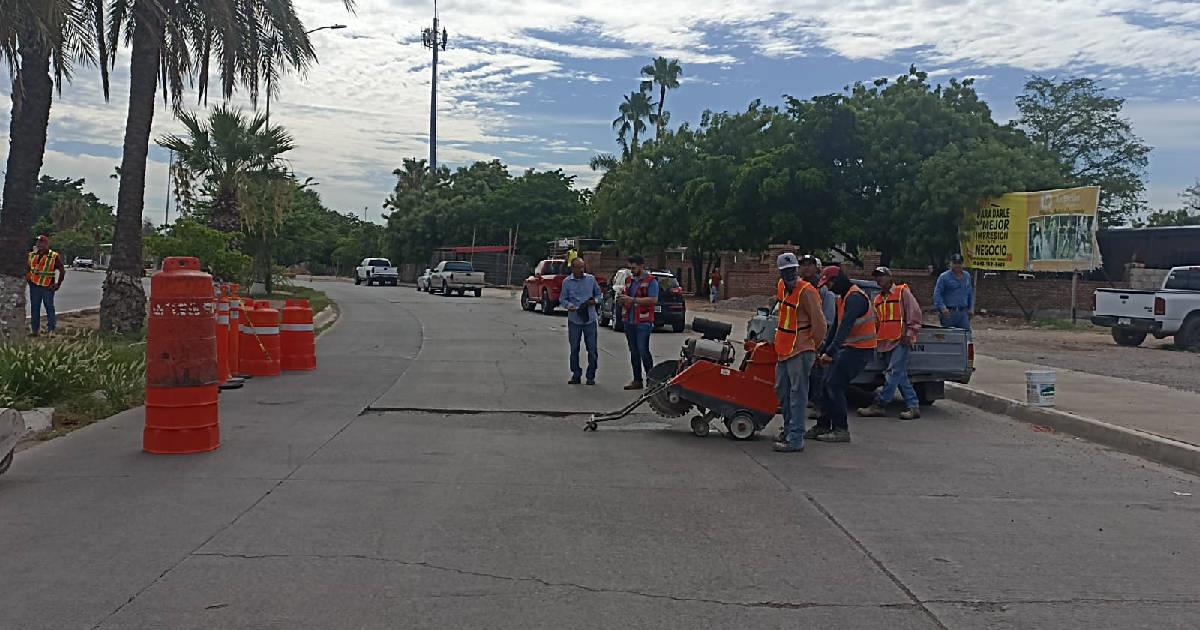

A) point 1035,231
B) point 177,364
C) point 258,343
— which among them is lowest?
point 258,343

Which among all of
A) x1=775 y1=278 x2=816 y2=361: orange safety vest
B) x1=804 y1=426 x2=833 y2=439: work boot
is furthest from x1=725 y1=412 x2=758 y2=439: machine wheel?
x1=775 y1=278 x2=816 y2=361: orange safety vest

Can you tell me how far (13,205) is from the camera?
1432 centimetres

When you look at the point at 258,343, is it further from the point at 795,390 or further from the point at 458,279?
the point at 458,279

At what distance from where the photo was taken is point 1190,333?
2334 cm

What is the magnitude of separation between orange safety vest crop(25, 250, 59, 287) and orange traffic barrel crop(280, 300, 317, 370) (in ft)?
16.1

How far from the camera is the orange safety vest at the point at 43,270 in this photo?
17.6m

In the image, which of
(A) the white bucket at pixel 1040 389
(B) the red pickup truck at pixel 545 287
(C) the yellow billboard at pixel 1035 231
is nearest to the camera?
(A) the white bucket at pixel 1040 389

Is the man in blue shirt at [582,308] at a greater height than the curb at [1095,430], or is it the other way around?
the man in blue shirt at [582,308]

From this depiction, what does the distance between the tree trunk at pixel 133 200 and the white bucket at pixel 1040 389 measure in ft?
44.8

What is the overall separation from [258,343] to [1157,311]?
18.9m

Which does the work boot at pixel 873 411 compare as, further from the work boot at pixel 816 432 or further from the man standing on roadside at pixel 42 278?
the man standing on roadside at pixel 42 278

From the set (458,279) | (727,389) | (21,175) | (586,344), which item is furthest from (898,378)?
(458,279)

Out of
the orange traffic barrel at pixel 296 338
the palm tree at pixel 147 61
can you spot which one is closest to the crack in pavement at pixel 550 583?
the orange traffic barrel at pixel 296 338

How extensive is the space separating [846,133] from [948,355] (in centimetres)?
2536
